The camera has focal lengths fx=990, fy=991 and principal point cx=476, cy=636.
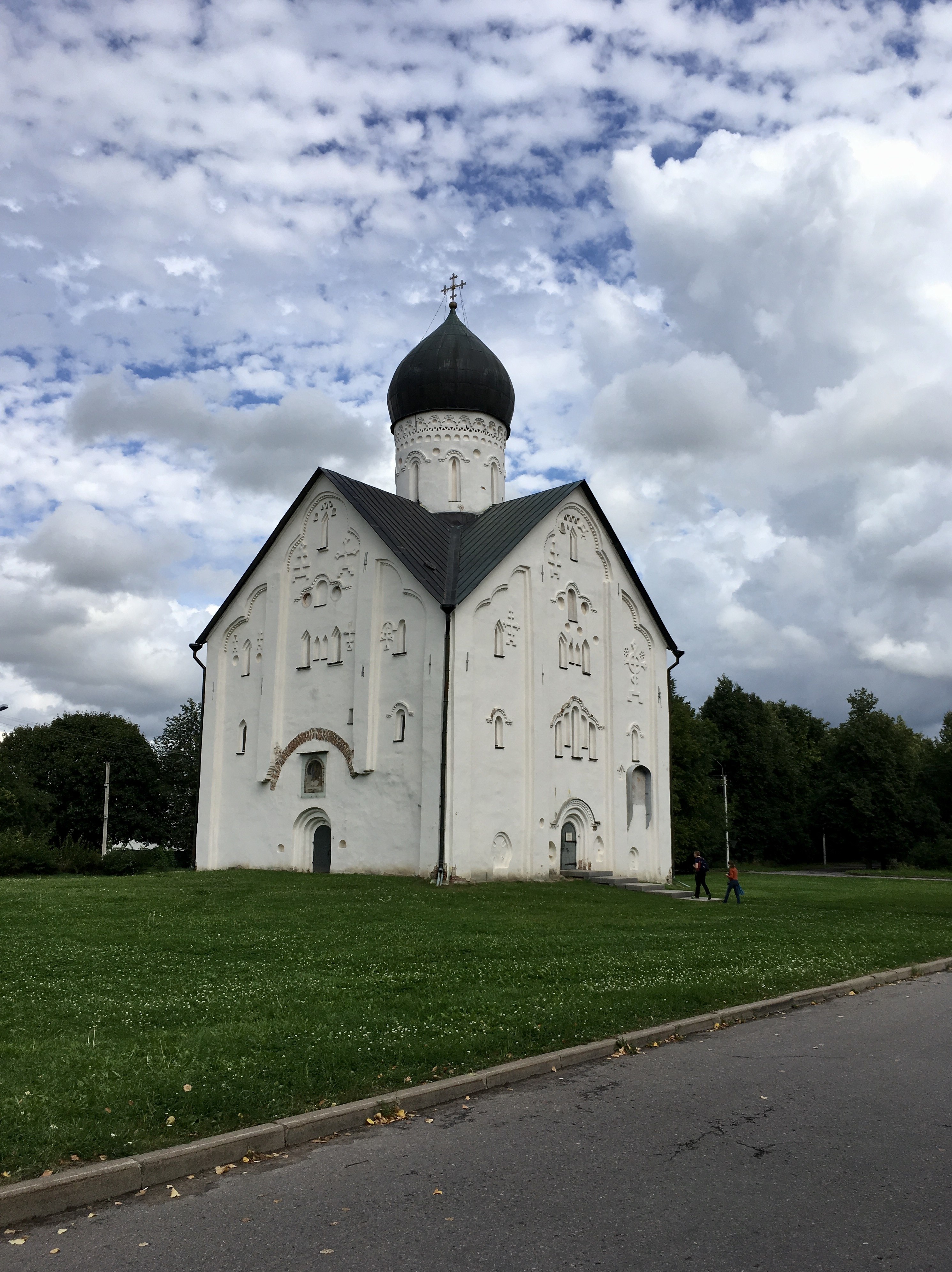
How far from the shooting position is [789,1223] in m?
4.66

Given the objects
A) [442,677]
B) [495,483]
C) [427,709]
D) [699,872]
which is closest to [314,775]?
[427,709]

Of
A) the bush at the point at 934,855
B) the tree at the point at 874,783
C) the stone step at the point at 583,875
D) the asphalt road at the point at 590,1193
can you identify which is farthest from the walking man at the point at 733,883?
the tree at the point at 874,783

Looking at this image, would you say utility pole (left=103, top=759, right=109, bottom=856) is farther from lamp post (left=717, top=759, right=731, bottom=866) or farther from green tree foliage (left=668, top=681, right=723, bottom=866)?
lamp post (left=717, top=759, right=731, bottom=866)

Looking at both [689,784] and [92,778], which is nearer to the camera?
[689,784]

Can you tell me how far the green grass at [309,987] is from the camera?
6074 mm

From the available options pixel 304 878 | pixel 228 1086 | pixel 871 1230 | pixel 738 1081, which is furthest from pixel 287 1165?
pixel 304 878

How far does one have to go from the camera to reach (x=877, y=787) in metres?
63.0

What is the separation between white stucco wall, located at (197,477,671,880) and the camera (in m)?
26.1

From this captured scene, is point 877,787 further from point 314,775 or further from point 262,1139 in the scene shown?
point 262,1139

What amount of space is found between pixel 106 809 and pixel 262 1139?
148 ft

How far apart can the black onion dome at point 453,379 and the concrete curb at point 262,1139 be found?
27171 mm

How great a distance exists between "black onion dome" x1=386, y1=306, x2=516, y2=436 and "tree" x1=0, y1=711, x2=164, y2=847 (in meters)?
29.5

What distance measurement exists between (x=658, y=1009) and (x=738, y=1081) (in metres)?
2.00

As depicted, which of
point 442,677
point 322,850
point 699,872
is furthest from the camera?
point 322,850
